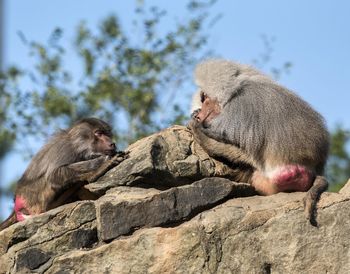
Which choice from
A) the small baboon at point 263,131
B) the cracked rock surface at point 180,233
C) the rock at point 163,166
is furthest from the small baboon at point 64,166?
the small baboon at point 263,131

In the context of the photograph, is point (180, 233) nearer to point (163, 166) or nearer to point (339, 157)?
point (163, 166)

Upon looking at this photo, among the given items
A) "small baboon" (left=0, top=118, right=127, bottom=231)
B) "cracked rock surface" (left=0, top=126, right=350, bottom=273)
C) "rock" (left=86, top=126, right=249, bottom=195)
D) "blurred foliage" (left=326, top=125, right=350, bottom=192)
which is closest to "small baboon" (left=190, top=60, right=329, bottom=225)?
"rock" (left=86, top=126, right=249, bottom=195)

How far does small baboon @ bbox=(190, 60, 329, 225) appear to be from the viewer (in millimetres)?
8016

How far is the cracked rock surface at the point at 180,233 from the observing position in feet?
23.0

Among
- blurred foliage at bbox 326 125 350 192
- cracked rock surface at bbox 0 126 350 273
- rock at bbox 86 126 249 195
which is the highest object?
blurred foliage at bbox 326 125 350 192

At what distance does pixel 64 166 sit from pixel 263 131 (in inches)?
79.4

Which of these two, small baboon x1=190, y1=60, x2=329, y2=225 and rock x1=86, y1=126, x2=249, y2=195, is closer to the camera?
rock x1=86, y1=126, x2=249, y2=195

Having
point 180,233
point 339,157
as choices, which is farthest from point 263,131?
point 339,157

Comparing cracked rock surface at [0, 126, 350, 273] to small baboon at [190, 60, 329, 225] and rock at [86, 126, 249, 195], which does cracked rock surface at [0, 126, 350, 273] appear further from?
small baboon at [190, 60, 329, 225]

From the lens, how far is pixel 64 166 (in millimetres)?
8539

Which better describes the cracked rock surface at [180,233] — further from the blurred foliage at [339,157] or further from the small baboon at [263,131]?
the blurred foliage at [339,157]

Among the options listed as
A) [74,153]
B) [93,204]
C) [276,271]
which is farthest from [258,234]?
[74,153]

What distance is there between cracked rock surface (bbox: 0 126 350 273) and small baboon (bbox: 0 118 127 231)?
2.08ft

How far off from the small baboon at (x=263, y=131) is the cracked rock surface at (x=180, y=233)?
339 millimetres
